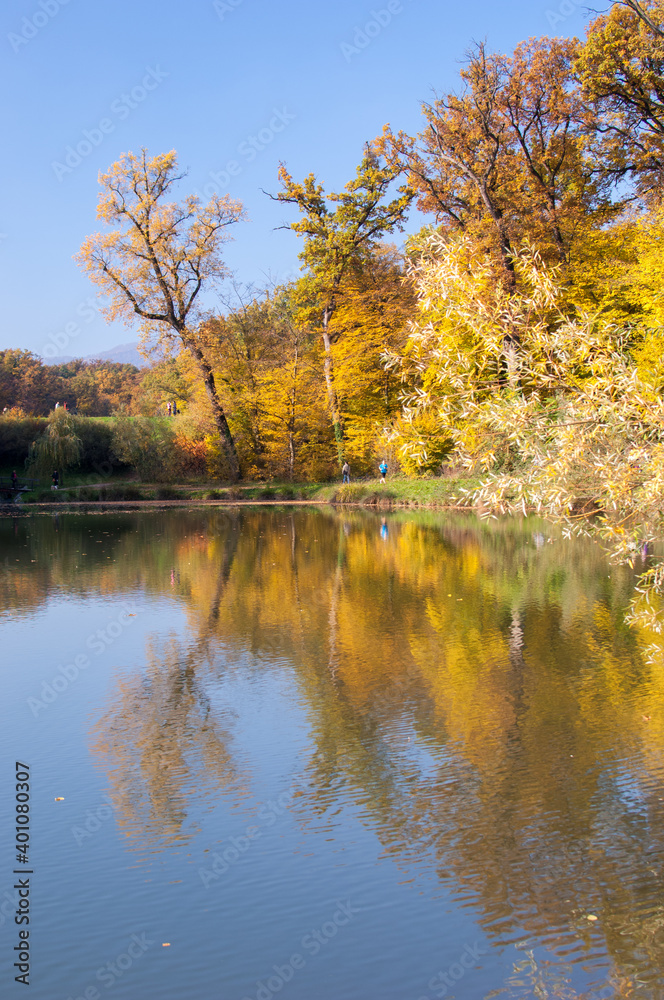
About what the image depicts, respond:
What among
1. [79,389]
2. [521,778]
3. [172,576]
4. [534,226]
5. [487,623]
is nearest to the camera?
[521,778]

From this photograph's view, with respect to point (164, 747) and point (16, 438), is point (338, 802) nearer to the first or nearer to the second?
point (164, 747)

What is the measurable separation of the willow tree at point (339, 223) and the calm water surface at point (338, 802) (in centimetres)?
2941

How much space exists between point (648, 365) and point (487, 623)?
719 inches

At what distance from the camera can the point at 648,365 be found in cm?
2648

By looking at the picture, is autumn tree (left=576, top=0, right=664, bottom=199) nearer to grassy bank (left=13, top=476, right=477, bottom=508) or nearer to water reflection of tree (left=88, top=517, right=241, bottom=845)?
grassy bank (left=13, top=476, right=477, bottom=508)

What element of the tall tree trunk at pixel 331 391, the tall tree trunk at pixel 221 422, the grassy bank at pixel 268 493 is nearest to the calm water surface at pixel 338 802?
the grassy bank at pixel 268 493

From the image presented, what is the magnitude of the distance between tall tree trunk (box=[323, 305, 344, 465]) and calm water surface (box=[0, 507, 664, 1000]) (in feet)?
91.5

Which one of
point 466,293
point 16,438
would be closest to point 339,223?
point 16,438

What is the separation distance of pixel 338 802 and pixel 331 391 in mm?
34655

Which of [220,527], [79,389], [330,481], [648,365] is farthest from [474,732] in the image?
[79,389]

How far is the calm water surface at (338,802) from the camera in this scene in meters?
3.98

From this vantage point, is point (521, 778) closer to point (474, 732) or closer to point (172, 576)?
point (474, 732)

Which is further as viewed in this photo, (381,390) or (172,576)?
(381,390)

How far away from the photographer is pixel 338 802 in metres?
5.62
